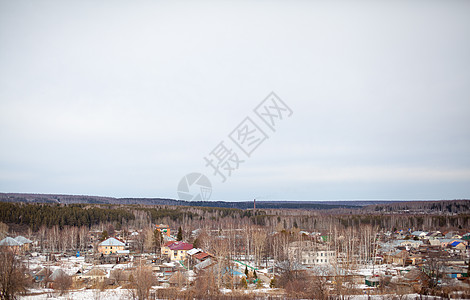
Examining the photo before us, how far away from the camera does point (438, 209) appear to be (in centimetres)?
8044

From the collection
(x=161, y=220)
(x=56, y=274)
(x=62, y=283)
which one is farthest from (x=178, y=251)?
(x=161, y=220)

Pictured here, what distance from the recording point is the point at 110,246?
29.9 metres

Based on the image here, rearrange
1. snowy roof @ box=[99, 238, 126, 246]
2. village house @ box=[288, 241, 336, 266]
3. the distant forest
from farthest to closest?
the distant forest
snowy roof @ box=[99, 238, 126, 246]
village house @ box=[288, 241, 336, 266]

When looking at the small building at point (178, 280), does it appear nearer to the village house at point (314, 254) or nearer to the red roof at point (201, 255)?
the red roof at point (201, 255)

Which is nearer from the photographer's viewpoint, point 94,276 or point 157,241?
point 94,276

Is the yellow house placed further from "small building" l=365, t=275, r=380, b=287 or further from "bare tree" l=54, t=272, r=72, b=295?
"small building" l=365, t=275, r=380, b=287

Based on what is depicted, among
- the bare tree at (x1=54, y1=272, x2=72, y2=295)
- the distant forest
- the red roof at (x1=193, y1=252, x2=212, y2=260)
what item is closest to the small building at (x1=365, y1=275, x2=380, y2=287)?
the red roof at (x1=193, y1=252, x2=212, y2=260)

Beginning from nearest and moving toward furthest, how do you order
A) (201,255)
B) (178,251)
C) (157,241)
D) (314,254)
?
1. (201,255)
2. (314,254)
3. (178,251)
4. (157,241)

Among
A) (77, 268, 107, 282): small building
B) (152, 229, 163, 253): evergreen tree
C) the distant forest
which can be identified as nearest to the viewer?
(77, 268, 107, 282): small building

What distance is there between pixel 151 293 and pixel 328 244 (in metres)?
17.9

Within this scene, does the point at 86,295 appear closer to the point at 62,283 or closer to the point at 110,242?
the point at 62,283

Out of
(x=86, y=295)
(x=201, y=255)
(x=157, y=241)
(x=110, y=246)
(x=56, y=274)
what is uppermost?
(x=56, y=274)

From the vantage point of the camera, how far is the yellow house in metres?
29.6

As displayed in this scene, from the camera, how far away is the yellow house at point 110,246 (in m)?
29.6
